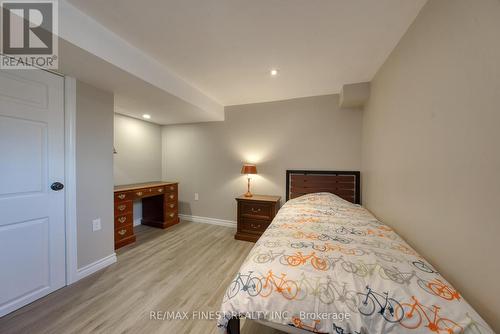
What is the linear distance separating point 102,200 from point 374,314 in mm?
2643

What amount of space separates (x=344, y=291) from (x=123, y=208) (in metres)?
2.91

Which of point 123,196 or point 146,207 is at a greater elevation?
point 123,196

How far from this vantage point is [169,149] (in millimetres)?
3902

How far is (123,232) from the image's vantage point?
2.61 metres

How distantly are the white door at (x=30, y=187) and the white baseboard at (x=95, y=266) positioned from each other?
122mm

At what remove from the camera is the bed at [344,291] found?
720mm

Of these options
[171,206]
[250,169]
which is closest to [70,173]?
[171,206]

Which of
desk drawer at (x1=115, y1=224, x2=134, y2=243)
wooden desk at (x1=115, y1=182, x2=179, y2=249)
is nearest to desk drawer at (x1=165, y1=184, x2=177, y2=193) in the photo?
wooden desk at (x1=115, y1=182, x2=179, y2=249)

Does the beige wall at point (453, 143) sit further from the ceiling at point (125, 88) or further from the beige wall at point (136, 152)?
the beige wall at point (136, 152)

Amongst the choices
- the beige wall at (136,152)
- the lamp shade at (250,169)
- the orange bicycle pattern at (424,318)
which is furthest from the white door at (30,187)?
the orange bicycle pattern at (424,318)

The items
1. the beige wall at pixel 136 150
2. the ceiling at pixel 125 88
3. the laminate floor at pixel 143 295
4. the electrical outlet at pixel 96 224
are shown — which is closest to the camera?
the laminate floor at pixel 143 295

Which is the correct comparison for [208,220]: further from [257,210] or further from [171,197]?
[257,210]

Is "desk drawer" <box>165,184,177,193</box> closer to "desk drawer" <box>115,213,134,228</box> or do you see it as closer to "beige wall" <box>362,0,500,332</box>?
"desk drawer" <box>115,213,134,228</box>

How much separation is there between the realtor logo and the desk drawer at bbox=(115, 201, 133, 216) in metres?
1.75
